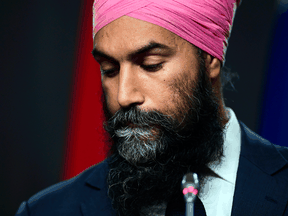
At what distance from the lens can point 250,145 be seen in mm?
1312

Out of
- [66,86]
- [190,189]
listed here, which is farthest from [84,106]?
[190,189]

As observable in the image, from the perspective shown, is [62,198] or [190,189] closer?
[190,189]

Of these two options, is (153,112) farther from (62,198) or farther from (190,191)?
(62,198)

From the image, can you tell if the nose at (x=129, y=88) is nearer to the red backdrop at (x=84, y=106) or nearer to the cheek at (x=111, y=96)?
the cheek at (x=111, y=96)

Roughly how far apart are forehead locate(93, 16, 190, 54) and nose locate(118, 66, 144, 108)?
9 cm

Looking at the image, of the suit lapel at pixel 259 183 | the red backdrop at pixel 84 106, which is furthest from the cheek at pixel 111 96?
the red backdrop at pixel 84 106

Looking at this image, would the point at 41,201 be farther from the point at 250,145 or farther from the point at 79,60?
the point at 79,60

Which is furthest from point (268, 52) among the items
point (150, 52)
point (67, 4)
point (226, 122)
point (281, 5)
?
point (67, 4)

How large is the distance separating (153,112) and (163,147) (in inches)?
5.7

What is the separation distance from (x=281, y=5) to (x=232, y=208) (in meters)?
1.53

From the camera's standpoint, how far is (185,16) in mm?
1178

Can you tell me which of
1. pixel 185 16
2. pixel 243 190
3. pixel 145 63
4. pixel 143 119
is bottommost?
pixel 243 190

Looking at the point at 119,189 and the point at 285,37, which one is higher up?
the point at 285,37

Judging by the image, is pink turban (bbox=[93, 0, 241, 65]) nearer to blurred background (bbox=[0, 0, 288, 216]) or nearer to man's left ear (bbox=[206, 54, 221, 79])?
man's left ear (bbox=[206, 54, 221, 79])
